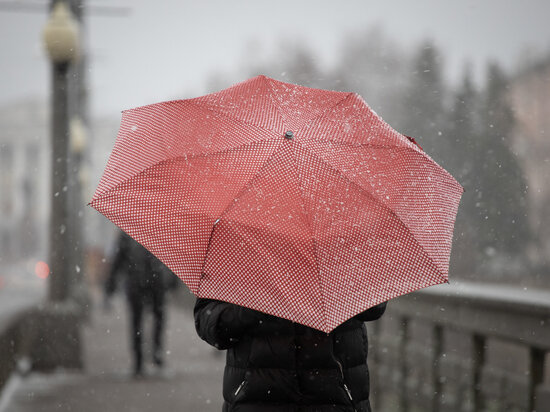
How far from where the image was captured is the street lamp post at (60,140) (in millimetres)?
9250

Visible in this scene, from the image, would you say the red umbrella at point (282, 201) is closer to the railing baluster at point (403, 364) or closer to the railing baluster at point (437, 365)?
the railing baluster at point (437, 365)

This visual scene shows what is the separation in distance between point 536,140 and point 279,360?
3315 cm

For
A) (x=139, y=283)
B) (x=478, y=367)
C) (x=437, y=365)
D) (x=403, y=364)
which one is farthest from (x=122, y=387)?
(x=478, y=367)

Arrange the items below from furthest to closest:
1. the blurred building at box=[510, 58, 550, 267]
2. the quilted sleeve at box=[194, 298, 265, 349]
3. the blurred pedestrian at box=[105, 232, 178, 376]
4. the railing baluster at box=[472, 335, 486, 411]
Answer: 1. the blurred building at box=[510, 58, 550, 267]
2. the blurred pedestrian at box=[105, 232, 178, 376]
3. the railing baluster at box=[472, 335, 486, 411]
4. the quilted sleeve at box=[194, 298, 265, 349]

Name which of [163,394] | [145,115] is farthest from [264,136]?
[163,394]

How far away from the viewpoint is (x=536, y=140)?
34.1 metres

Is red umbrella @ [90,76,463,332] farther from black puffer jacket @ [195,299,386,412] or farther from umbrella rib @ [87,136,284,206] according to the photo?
Answer: black puffer jacket @ [195,299,386,412]

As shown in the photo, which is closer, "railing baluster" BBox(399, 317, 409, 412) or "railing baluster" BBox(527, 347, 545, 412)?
"railing baluster" BBox(527, 347, 545, 412)

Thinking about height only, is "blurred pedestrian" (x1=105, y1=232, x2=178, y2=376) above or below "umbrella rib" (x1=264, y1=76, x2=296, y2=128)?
below

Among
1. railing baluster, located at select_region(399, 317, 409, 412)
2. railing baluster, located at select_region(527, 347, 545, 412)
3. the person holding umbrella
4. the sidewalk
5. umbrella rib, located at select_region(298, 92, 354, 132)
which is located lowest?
the sidewalk

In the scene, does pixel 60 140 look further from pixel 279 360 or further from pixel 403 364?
pixel 279 360

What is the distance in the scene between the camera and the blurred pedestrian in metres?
8.90

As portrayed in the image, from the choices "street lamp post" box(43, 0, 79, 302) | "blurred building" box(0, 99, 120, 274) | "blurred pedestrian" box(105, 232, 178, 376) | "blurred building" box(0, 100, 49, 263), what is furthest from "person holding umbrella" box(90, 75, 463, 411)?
"blurred building" box(0, 100, 49, 263)

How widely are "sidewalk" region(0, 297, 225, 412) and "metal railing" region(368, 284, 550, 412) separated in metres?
1.65
